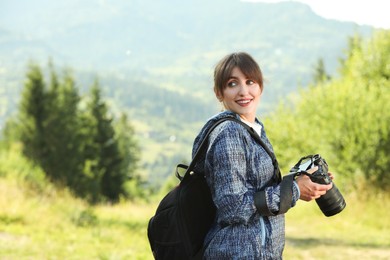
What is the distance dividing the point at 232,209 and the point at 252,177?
6.9 inches

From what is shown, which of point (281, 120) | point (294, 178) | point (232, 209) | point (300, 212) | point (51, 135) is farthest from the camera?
point (51, 135)

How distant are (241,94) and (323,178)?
21.2 inches

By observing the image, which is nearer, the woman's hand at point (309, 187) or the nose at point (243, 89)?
the woman's hand at point (309, 187)

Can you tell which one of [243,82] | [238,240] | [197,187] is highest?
[243,82]

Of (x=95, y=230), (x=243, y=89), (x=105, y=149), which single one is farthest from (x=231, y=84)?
(x=105, y=149)

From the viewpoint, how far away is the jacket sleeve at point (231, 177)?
2.43 meters

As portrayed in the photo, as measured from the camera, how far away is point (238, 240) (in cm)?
250

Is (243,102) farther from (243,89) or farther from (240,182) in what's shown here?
(240,182)

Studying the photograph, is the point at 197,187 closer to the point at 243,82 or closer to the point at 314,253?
the point at 243,82

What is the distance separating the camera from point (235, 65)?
2.70 metres

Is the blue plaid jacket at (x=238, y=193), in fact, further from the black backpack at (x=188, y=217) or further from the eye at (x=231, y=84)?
the eye at (x=231, y=84)

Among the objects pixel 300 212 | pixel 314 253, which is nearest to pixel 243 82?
pixel 314 253

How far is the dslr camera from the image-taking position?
2.61 metres

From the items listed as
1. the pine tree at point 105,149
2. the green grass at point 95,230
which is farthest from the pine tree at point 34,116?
the green grass at point 95,230
